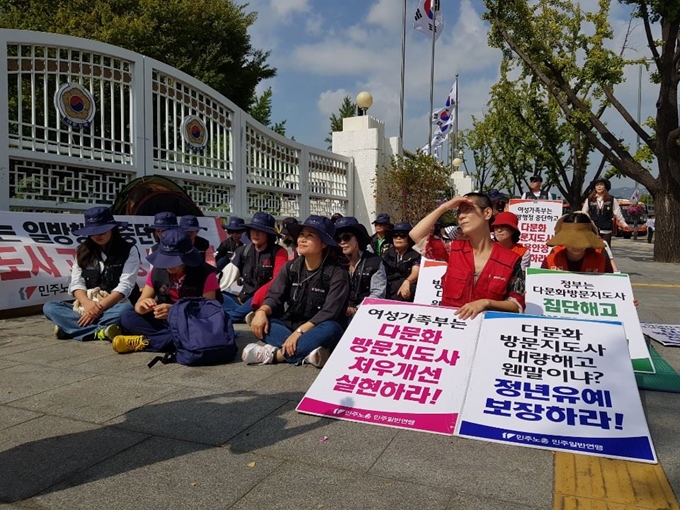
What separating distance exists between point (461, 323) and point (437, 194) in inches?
529

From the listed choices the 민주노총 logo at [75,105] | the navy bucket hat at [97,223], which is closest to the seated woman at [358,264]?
the navy bucket hat at [97,223]

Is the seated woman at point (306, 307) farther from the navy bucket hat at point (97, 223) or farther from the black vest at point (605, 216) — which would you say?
the black vest at point (605, 216)

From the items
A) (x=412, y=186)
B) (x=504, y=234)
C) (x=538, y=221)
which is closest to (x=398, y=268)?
(x=504, y=234)

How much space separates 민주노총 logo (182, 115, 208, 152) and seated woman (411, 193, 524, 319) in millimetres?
7859

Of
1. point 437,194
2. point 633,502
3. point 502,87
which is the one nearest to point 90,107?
point 633,502

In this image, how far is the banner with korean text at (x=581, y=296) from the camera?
5.02 meters

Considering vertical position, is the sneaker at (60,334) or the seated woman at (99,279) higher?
the seated woman at (99,279)

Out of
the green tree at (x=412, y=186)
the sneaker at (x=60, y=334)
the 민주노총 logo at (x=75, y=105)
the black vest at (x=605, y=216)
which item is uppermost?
the 민주노총 logo at (x=75, y=105)

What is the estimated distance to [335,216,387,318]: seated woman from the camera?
18.3 feet

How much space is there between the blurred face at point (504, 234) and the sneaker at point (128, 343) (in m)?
3.33

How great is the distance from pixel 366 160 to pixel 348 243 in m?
11.5

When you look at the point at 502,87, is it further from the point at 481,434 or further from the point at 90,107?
the point at 481,434

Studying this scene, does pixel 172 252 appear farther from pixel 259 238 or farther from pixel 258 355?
pixel 259 238

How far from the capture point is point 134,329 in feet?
17.3
